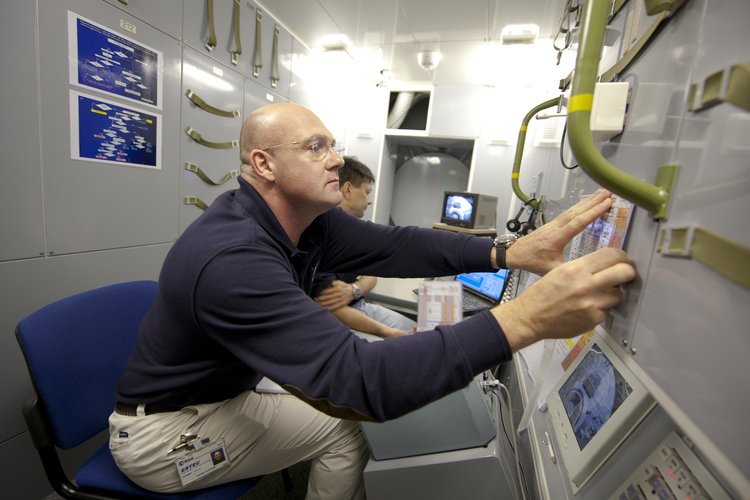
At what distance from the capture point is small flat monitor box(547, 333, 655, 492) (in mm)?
492

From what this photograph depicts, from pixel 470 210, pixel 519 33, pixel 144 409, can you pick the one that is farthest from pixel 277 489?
pixel 519 33

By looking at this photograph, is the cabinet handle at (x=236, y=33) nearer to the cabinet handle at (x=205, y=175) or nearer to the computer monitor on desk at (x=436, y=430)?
the cabinet handle at (x=205, y=175)

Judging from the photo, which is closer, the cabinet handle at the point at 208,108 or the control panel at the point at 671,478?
the control panel at the point at 671,478

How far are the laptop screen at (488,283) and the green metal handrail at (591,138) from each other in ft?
5.36

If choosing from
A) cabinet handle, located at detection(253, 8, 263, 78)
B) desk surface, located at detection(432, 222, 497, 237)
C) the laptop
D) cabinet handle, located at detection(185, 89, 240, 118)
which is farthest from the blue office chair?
desk surface, located at detection(432, 222, 497, 237)

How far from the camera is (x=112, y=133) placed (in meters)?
1.49

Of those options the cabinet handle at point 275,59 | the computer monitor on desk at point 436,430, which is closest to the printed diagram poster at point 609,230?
the computer monitor on desk at point 436,430

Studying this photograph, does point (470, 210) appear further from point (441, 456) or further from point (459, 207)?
point (441, 456)

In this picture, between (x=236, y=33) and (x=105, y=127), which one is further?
(x=236, y=33)

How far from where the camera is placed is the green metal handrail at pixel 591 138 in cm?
40

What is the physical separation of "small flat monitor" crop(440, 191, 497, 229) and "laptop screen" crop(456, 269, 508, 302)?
0.65m

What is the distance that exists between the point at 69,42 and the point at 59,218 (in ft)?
2.25

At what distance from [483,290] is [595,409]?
5.48 ft

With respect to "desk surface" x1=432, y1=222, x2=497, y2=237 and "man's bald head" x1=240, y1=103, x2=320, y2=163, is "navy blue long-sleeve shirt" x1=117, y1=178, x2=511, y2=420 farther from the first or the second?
"desk surface" x1=432, y1=222, x2=497, y2=237
